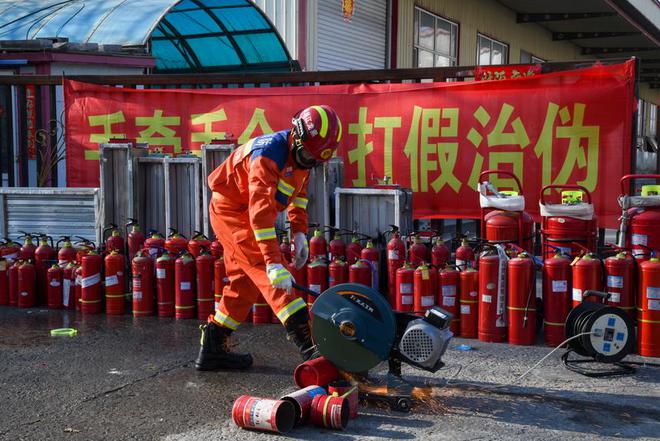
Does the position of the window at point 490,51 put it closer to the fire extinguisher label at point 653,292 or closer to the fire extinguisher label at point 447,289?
the fire extinguisher label at point 447,289

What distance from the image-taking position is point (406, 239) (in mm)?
7984

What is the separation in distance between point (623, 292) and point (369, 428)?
2.87 metres

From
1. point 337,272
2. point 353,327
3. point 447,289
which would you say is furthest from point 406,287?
point 353,327

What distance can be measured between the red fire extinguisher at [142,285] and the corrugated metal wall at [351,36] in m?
8.60

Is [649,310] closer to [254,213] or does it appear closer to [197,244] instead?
[254,213]

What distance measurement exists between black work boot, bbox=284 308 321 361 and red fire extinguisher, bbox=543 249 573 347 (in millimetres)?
2330

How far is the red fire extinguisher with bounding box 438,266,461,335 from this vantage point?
22.8 ft

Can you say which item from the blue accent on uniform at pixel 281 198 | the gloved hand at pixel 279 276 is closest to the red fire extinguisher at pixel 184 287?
the blue accent on uniform at pixel 281 198

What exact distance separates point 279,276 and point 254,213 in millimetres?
484

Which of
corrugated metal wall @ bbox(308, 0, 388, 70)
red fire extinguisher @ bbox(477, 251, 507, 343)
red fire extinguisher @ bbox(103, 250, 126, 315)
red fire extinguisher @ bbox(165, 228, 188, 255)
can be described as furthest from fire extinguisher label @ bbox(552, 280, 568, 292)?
corrugated metal wall @ bbox(308, 0, 388, 70)

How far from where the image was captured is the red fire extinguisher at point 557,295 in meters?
6.52

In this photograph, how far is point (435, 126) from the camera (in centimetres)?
930

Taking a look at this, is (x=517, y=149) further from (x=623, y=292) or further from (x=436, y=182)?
(x=623, y=292)

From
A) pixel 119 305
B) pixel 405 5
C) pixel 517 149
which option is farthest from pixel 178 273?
pixel 405 5
